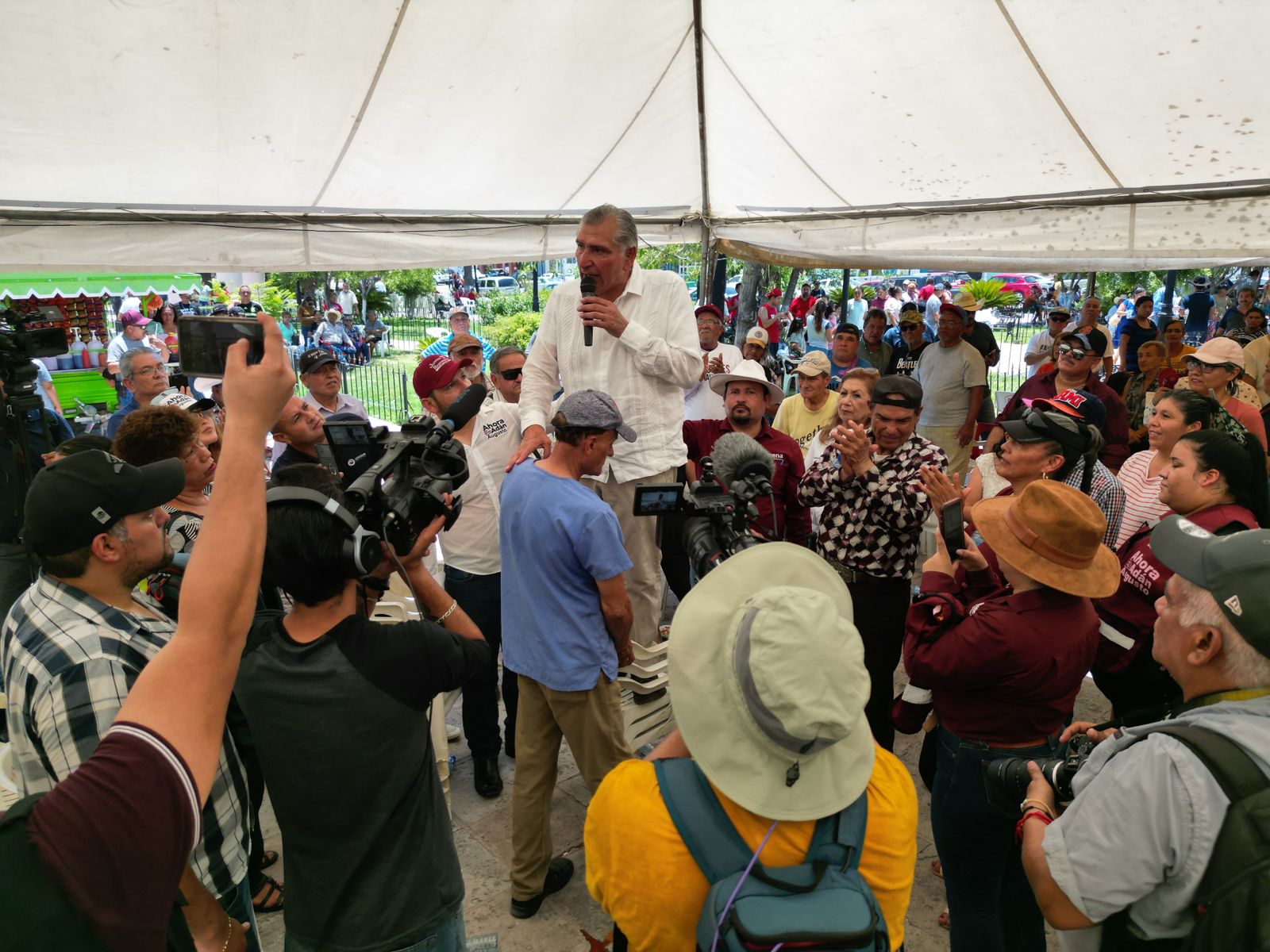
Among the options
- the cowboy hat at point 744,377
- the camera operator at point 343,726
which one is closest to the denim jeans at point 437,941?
the camera operator at point 343,726

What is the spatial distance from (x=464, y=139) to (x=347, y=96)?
2.77 ft

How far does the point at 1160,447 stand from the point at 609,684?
281 cm

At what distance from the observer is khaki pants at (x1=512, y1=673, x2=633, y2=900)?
9.35ft

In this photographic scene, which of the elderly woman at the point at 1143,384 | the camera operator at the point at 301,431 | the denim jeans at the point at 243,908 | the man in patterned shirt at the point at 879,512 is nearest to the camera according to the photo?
the denim jeans at the point at 243,908

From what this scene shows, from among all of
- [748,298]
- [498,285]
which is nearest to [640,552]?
[748,298]

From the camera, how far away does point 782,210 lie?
618 cm

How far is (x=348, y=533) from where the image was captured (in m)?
1.58

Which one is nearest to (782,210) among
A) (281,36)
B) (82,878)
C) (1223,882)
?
(281,36)

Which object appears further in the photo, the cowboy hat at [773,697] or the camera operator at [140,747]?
the cowboy hat at [773,697]

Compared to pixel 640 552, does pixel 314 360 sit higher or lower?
higher

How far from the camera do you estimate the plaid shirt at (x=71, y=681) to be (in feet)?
5.32

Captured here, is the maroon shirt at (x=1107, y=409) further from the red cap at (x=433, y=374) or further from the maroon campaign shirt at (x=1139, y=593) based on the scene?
the red cap at (x=433, y=374)

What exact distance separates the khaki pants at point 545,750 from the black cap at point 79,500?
1.51 m

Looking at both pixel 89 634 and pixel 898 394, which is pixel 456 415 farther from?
pixel 898 394
